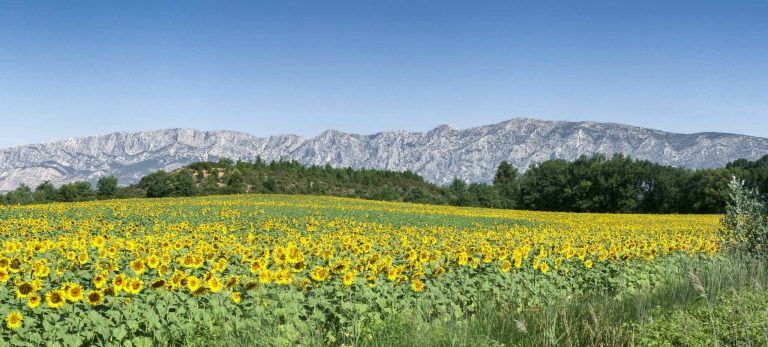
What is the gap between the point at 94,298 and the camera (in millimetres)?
5539

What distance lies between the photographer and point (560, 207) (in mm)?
86688

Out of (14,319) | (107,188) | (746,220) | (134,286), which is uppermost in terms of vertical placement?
(746,220)

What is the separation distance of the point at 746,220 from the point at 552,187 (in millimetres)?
77792

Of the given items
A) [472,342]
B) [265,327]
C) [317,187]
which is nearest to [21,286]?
[265,327]

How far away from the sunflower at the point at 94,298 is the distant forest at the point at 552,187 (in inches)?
2963

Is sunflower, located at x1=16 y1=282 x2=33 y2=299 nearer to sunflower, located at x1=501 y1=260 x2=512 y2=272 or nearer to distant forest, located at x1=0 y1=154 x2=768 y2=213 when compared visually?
sunflower, located at x1=501 y1=260 x2=512 y2=272

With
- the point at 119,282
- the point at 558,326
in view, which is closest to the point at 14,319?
the point at 119,282

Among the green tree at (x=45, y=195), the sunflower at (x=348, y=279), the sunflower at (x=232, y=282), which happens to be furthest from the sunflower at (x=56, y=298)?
the green tree at (x=45, y=195)

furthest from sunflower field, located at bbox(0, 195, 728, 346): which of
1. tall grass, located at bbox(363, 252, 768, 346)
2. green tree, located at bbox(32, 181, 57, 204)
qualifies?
green tree, located at bbox(32, 181, 57, 204)

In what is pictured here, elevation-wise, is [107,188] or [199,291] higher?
A: [199,291]

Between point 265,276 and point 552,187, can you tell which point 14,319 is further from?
point 552,187

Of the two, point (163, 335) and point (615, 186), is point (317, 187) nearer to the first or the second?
point (615, 186)

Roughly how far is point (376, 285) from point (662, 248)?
8468 millimetres

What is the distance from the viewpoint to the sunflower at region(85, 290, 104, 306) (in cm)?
549
